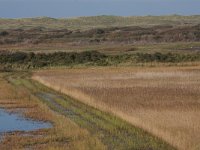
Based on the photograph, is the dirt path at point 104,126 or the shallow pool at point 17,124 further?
the shallow pool at point 17,124

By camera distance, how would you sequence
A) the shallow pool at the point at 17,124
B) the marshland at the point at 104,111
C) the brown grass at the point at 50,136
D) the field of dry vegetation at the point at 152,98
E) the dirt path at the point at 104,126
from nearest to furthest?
the dirt path at the point at 104,126 < the brown grass at the point at 50,136 < the marshland at the point at 104,111 < the field of dry vegetation at the point at 152,98 < the shallow pool at the point at 17,124

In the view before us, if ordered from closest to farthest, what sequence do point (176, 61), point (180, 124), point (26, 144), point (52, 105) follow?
point (26, 144), point (180, 124), point (52, 105), point (176, 61)

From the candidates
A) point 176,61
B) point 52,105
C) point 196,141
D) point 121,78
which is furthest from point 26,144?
point 176,61

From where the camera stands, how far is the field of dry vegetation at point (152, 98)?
16.9 meters

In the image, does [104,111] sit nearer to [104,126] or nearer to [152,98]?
[104,126]

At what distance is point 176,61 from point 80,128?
35.6 meters

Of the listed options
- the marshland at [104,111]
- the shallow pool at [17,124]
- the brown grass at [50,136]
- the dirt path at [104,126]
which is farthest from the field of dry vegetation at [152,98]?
the shallow pool at [17,124]

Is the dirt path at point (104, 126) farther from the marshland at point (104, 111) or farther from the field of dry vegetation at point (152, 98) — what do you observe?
the field of dry vegetation at point (152, 98)

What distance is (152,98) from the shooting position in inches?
985

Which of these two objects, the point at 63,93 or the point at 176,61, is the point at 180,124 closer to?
the point at 63,93

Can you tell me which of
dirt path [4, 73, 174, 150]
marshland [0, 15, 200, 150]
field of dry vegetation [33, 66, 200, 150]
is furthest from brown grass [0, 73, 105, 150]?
field of dry vegetation [33, 66, 200, 150]

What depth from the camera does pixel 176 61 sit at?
174 feet

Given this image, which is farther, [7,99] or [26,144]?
[7,99]

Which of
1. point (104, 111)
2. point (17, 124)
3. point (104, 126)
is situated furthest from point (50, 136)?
point (104, 111)
